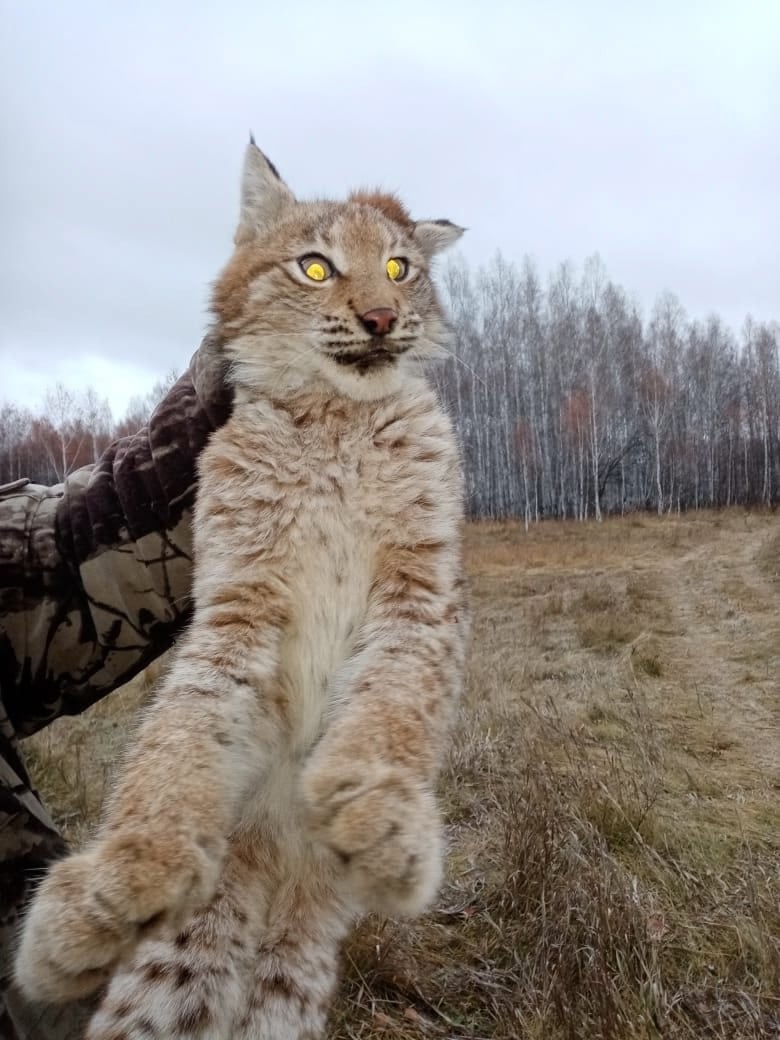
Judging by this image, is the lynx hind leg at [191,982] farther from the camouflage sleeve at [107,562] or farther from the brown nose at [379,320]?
the brown nose at [379,320]

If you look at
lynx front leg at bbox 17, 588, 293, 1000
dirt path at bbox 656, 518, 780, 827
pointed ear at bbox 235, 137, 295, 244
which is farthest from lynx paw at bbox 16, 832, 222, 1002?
dirt path at bbox 656, 518, 780, 827

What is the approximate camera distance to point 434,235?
11.3 ft

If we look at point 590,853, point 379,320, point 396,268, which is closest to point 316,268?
point 396,268

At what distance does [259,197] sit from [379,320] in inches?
38.0

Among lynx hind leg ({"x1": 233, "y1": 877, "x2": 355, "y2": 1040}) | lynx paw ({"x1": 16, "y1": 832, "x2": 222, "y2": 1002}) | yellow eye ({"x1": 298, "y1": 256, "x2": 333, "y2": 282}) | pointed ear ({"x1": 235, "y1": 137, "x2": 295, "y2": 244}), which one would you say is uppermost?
pointed ear ({"x1": 235, "y1": 137, "x2": 295, "y2": 244})

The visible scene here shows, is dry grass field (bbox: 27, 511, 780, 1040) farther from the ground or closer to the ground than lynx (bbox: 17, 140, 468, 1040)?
closer to the ground

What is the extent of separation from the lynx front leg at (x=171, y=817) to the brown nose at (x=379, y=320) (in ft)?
2.86

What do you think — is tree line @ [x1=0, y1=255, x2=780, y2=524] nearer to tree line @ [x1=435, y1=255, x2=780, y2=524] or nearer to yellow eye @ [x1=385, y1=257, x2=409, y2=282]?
tree line @ [x1=435, y1=255, x2=780, y2=524]

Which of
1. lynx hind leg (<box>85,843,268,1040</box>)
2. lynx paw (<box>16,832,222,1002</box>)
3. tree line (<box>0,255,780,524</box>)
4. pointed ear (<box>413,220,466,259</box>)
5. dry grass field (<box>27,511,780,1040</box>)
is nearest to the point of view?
lynx paw (<box>16,832,222,1002</box>)

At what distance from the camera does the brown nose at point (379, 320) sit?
8.89 feet

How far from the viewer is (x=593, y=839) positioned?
5.17m

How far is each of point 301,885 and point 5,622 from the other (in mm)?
1342

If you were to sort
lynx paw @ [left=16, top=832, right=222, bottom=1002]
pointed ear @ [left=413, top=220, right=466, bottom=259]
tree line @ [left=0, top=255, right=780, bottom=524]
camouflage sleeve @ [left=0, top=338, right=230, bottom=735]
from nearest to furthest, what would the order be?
lynx paw @ [left=16, top=832, right=222, bottom=1002] → camouflage sleeve @ [left=0, top=338, right=230, bottom=735] → pointed ear @ [left=413, top=220, right=466, bottom=259] → tree line @ [left=0, top=255, right=780, bottom=524]

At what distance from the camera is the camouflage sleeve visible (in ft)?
9.66
